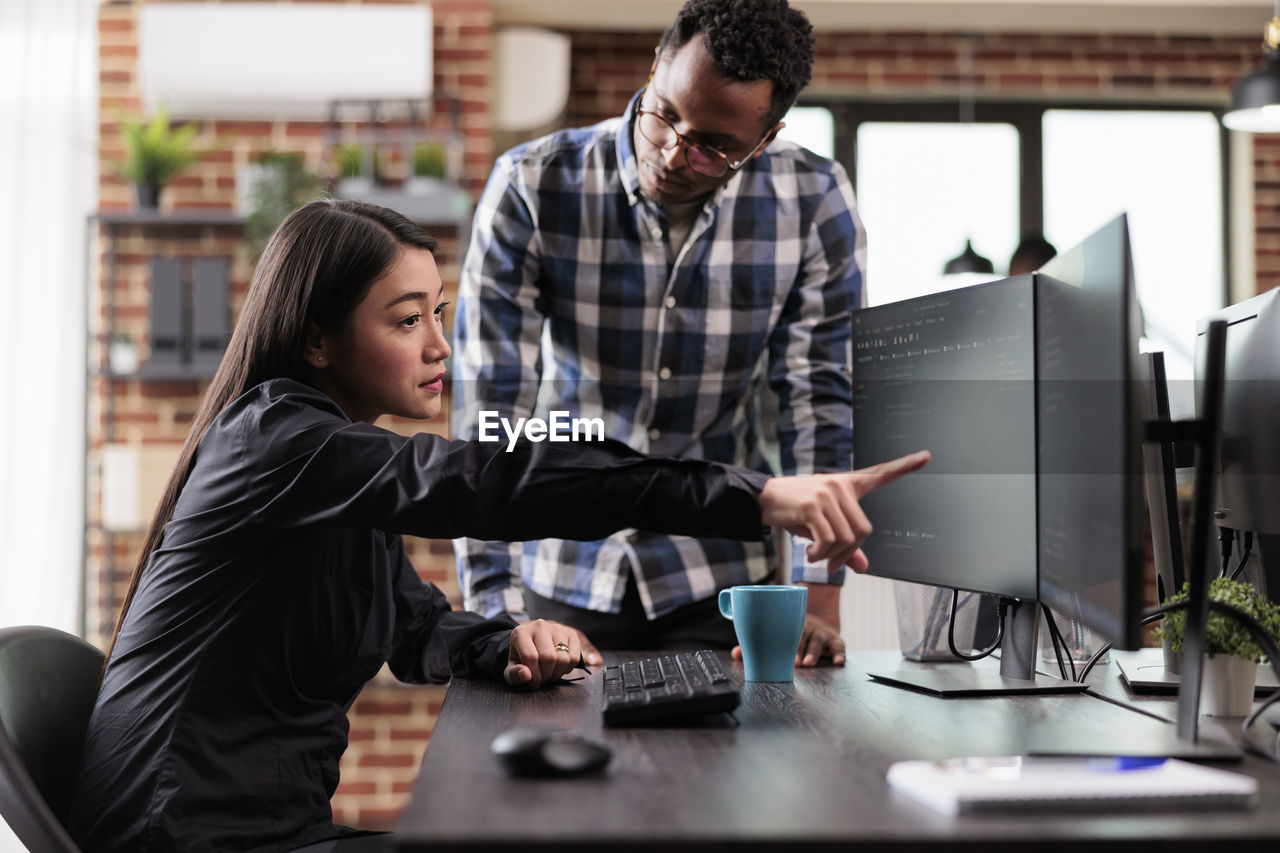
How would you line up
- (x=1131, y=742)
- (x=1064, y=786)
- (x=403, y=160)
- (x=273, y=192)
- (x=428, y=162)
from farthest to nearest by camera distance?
(x=403, y=160) < (x=428, y=162) < (x=273, y=192) < (x=1131, y=742) < (x=1064, y=786)

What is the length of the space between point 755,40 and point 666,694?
2.78ft

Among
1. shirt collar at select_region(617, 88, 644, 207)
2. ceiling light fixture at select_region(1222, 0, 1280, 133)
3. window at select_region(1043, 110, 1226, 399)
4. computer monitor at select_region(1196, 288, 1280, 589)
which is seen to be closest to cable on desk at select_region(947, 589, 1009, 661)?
computer monitor at select_region(1196, 288, 1280, 589)

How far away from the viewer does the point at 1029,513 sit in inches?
43.5

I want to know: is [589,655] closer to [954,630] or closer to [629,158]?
[954,630]

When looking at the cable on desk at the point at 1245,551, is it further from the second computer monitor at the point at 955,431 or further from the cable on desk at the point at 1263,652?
the second computer monitor at the point at 955,431

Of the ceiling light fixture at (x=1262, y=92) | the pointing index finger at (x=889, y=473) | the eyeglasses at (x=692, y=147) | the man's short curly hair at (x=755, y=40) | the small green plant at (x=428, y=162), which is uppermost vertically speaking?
the ceiling light fixture at (x=1262, y=92)

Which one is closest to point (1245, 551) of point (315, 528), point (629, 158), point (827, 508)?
point (827, 508)

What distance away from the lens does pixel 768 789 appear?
75 cm

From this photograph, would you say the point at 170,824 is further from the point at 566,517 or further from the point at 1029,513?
the point at 1029,513

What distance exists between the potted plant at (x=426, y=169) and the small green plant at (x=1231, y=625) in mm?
2841

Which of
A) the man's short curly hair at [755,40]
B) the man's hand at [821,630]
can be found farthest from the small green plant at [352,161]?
the man's hand at [821,630]

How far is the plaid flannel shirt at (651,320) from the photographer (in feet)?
5.43

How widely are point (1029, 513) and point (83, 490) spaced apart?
2752 millimetres

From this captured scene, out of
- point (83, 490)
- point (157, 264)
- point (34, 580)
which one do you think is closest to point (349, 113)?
point (157, 264)
